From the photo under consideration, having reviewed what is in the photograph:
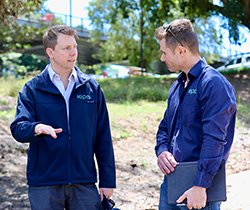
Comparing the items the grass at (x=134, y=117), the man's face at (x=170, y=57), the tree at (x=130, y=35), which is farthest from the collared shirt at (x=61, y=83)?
the tree at (x=130, y=35)

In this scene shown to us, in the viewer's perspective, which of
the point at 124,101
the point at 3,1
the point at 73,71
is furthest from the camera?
the point at 124,101

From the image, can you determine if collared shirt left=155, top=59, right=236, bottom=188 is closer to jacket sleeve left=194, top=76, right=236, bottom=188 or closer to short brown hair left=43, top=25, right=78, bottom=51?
jacket sleeve left=194, top=76, right=236, bottom=188

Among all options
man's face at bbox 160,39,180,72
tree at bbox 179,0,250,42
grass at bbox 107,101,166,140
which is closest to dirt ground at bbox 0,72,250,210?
grass at bbox 107,101,166,140

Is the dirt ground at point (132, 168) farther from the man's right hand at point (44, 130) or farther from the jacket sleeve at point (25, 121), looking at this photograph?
the man's right hand at point (44, 130)

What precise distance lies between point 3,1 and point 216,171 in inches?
171

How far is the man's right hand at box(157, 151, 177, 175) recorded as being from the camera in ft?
7.25

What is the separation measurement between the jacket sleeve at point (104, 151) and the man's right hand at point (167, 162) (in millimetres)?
530

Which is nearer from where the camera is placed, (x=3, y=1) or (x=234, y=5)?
(x=3, y=1)

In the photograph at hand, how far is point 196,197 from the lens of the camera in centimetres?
200

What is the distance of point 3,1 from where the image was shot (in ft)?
15.8

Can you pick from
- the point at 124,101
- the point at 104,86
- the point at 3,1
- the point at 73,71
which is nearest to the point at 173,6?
the point at 104,86

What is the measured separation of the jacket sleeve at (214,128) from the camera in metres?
1.96

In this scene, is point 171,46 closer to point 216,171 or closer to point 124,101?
point 216,171

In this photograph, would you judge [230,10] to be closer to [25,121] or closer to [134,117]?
[134,117]
